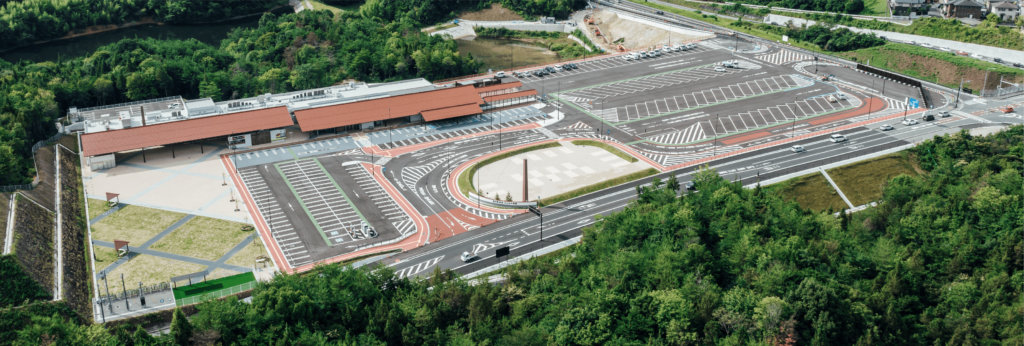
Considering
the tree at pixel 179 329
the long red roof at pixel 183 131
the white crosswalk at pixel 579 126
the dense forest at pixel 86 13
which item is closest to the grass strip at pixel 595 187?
the white crosswalk at pixel 579 126

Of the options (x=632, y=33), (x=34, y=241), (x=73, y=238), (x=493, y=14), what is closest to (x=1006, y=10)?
(x=632, y=33)

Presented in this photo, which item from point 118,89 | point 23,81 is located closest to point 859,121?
point 118,89

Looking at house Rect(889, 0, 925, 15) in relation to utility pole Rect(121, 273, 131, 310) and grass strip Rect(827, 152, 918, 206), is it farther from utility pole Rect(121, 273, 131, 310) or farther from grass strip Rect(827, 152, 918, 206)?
utility pole Rect(121, 273, 131, 310)

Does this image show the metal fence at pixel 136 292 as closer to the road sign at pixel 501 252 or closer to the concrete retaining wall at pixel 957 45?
the road sign at pixel 501 252

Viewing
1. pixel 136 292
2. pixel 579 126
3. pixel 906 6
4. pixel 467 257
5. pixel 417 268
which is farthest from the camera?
pixel 906 6

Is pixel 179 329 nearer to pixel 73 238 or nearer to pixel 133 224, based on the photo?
pixel 73 238
